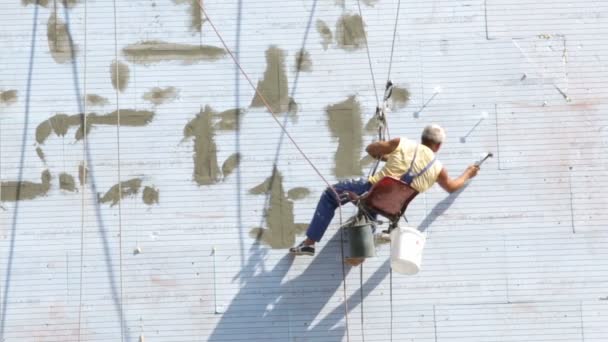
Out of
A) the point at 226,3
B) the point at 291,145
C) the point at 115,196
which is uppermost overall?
the point at 226,3

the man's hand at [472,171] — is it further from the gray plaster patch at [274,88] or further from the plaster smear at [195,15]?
the plaster smear at [195,15]

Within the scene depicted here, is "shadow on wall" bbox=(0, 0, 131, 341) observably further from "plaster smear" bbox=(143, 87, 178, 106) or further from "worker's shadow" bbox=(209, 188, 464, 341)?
"worker's shadow" bbox=(209, 188, 464, 341)

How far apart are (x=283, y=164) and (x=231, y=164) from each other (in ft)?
1.18

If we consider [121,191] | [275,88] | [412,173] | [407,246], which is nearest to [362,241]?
[407,246]

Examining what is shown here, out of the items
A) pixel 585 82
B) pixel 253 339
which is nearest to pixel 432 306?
pixel 253 339

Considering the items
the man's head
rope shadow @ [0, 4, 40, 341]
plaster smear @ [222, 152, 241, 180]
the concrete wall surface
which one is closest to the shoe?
the concrete wall surface

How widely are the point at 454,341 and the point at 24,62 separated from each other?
3.54 m

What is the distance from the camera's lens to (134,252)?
4.78 m

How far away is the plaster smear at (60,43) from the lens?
4883 millimetres

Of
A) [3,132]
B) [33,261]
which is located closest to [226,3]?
[3,132]

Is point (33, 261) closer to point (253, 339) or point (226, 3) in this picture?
point (253, 339)

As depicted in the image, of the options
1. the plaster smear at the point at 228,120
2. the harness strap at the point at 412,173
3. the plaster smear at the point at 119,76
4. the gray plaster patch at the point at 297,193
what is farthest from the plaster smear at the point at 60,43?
the harness strap at the point at 412,173

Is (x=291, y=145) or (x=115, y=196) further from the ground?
(x=291, y=145)

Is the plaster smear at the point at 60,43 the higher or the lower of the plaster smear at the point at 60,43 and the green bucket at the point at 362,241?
the higher
